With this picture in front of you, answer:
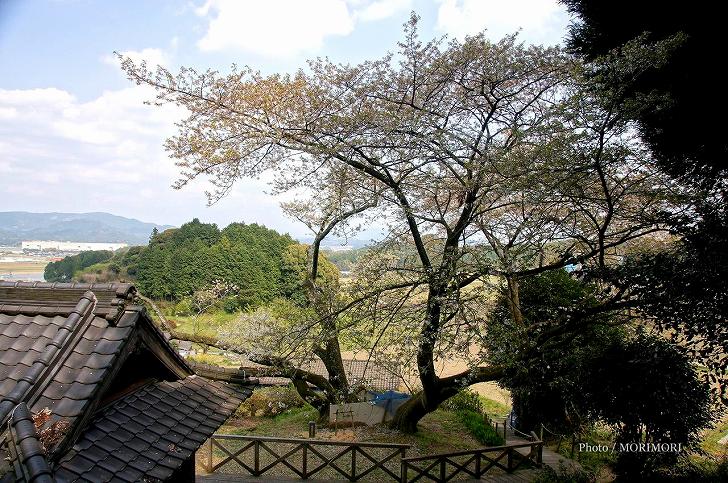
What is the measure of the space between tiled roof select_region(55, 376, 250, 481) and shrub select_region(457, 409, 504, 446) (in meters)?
8.94

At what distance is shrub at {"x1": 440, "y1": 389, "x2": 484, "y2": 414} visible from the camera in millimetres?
14711

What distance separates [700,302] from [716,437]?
9.91m

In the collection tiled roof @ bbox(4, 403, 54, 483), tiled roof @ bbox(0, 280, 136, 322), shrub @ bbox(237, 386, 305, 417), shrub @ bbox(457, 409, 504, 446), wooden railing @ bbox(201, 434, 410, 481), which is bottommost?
shrub @ bbox(237, 386, 305, 417)

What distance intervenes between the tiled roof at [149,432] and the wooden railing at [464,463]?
5572mm

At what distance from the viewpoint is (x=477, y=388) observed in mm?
21844

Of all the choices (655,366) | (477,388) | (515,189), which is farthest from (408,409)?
(477,388)

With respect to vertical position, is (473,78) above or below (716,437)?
above

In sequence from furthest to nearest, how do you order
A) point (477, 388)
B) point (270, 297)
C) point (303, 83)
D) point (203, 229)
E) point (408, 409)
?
point (203, 229) < point (270, 297) < point (477, 388) < point (408, 409) < point (303, 83)

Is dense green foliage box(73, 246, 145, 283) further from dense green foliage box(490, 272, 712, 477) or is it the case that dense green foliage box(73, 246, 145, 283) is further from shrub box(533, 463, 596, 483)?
dense green foliage box(490, 272, 712, 477)

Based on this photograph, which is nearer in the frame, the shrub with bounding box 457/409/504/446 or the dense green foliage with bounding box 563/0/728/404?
the dense green foliage with bounding box 563/0/728/404

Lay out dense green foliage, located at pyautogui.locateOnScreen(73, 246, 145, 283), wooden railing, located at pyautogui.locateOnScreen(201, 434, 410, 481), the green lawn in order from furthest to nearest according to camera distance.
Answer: dense green foliage, located at pyautogui.locateOnScreen(73, 246, 145, 283) → the green lawn → wooden railing, located at pyautogui.locateOnScreen(201, 434, 410, 481)

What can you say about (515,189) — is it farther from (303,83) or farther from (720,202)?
(303,83)

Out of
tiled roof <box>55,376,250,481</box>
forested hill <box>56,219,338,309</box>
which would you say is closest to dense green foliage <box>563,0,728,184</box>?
tiled roof <box>55,376,250,481</box>

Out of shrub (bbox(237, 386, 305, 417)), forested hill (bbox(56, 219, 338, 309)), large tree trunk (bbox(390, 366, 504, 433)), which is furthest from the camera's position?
forested hill (bbox(56, 219, 338, 309))
